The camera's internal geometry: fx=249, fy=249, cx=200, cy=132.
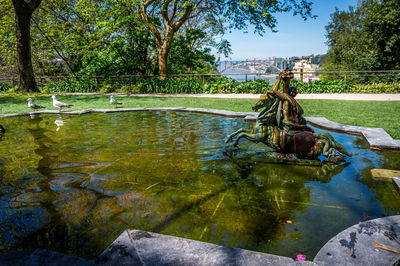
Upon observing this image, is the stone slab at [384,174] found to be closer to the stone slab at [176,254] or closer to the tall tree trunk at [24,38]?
the stone slab at [176,254]

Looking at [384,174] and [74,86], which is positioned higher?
[74,86]

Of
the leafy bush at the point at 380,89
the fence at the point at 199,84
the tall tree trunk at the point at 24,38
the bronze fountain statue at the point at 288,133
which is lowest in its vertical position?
the bronze fountain statue at the point at 288,133

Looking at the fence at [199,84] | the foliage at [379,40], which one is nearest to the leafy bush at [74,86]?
the fence at [199,84]

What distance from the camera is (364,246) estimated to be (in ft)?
6.03

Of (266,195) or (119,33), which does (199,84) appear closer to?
(119,33)

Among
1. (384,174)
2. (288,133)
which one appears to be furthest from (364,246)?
(288,133)

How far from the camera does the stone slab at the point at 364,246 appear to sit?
5.58 feet

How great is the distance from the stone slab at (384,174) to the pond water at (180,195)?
11 cm

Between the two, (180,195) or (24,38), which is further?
(24,38)

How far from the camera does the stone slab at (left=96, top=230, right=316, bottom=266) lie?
5.62ft

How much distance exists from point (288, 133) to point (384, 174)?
1386 millimetres

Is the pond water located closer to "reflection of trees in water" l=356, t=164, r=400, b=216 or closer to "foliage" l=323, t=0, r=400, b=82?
"reflection of trees in water" l=356, t=164, r=400, b=216

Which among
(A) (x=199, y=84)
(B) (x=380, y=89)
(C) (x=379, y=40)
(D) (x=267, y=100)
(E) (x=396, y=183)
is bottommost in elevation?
(E) (x=396, y=183)

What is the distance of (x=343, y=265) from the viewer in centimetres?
167
